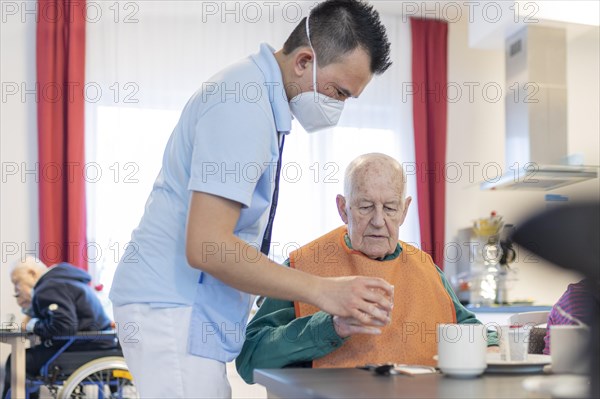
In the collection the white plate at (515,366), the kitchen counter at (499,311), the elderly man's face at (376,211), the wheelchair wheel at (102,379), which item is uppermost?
the elderly man's face at (376,211)

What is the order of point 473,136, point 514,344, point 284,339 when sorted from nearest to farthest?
point 514,344 < point 284,339 < point 473,136

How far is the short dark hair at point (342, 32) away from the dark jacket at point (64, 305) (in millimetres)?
2965

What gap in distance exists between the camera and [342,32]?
1419 mm

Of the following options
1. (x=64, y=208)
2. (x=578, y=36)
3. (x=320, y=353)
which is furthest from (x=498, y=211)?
(x=320, y=353)

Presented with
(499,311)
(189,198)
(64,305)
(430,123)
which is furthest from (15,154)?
(189,198)

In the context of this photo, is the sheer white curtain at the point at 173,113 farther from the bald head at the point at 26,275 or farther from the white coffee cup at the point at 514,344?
the white coffee cup at the point at 514,344

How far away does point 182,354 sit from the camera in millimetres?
1362

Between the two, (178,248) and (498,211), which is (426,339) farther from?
(498,211)

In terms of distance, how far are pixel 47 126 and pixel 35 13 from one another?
758 millimetres

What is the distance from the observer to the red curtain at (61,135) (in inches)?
200

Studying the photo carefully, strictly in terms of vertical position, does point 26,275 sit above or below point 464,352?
below

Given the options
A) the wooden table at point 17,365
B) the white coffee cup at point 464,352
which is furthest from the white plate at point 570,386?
the wooden table at point 17,365

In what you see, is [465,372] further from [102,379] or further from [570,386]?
[102,379]

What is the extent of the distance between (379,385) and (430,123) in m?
4.82
